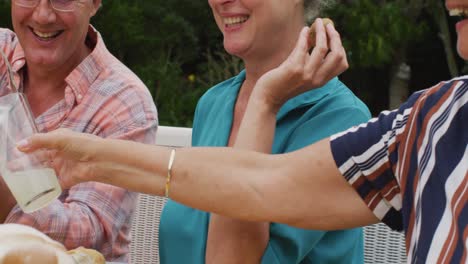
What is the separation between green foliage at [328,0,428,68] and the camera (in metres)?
5.86

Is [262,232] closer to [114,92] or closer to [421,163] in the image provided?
[421,163]

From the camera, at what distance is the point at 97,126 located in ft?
8.35

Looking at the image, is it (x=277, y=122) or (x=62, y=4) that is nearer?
(x=277, y=122)

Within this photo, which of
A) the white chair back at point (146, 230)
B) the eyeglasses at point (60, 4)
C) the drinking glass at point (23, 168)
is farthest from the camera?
the white chair back at point (146, 230)

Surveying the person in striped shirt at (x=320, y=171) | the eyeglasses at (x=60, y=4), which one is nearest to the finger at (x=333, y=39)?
the person in striped shirt at (x=320, y=171)

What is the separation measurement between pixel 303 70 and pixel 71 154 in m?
0.54

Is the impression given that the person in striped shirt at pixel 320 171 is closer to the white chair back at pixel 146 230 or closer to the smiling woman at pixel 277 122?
the smiling woman at pixel 277 122

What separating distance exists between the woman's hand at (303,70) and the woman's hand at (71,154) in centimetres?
41

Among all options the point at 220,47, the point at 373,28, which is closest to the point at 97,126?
the point at 373,28

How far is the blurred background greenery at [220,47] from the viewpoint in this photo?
5.91 metres

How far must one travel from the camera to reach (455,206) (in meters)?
1.54

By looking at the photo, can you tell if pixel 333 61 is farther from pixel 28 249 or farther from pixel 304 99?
pixel 28 249

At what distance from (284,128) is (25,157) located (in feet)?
2.33

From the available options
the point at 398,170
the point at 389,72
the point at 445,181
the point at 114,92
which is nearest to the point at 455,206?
the point at 445,181
